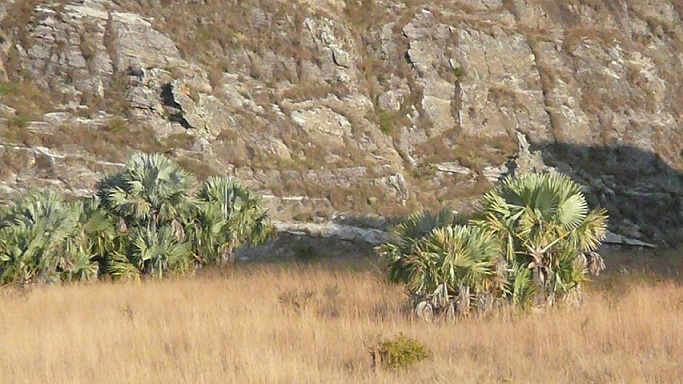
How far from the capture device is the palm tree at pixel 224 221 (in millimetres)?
23531

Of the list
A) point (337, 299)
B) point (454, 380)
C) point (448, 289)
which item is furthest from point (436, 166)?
point (454, 380)

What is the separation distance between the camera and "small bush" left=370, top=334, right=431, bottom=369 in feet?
27.3

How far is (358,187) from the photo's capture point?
123 feet

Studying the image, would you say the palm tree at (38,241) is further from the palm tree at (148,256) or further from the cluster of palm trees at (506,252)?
the cluster of palm trees at (506,252)

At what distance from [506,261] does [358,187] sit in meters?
25.0

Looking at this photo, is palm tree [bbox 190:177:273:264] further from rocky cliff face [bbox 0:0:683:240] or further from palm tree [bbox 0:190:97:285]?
rocky cliff face [bbox 0:0:683:240]

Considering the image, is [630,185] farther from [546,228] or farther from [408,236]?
[408,236]

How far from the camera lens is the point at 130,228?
22406mm

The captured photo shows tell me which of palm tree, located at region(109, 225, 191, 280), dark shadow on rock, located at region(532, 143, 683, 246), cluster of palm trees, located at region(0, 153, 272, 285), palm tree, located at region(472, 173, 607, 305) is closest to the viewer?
palm tree, located at region(472, 173, 607, 305)

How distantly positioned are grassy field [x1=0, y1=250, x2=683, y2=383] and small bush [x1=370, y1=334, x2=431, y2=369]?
0.14 meters

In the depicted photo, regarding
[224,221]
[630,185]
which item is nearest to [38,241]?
[224,221]

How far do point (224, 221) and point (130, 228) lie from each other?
3.23 metres

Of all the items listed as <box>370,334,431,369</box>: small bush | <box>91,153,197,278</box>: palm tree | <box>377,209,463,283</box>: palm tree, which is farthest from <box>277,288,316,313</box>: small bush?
<box>91,153,197,278</box>: palm tree

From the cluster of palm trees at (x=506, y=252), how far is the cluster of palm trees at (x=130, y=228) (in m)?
11.3
